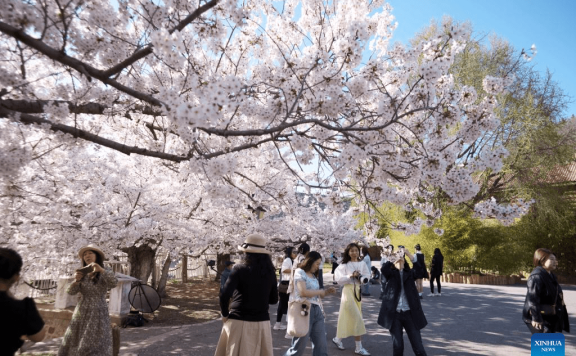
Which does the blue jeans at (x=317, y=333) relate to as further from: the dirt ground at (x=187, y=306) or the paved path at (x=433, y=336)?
the dirt ground at (x=187, y=306)

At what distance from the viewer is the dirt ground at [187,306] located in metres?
9.18

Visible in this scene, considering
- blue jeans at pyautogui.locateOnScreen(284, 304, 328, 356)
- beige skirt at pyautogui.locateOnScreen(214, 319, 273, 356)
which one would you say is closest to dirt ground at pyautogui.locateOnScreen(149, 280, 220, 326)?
blue jeans at pyautogui.locateOnScreen(284, 304, 328, 356)

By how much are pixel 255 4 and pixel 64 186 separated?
199 inches

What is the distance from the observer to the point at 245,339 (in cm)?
362

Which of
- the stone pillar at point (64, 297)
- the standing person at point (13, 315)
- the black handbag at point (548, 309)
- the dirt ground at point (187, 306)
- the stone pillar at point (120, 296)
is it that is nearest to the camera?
the standing person at point (13, 315)

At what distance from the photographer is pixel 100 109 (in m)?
4.64

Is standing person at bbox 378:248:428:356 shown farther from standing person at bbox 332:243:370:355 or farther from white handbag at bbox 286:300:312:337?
white handbag at bbox 286:300:312:337

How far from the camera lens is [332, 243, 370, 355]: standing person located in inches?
232

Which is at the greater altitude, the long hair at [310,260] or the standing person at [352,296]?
the long hair at [310,260]

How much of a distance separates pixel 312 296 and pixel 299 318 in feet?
1.06

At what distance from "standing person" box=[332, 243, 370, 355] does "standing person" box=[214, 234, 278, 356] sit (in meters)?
2.36

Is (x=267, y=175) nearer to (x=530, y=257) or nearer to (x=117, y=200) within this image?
(x=117, y=200)

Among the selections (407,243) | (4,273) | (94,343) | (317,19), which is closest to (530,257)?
(407,243)

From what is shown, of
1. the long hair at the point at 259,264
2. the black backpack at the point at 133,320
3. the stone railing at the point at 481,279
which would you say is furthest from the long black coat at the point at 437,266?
the long hair at the point at 259,264
